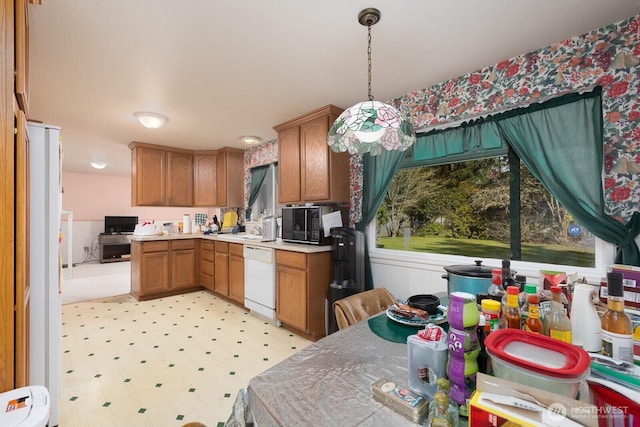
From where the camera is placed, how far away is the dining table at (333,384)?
0.71 m

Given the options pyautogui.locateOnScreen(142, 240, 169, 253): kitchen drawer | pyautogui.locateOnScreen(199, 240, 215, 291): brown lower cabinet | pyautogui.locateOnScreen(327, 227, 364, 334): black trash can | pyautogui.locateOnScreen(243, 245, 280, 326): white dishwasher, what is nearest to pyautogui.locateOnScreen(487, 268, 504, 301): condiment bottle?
pyautogui.locateOnScreen(327, 227, 364, 334): black trash can

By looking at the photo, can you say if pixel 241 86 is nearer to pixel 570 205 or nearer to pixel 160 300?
pixel 570 205

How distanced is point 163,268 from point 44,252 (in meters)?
2.90

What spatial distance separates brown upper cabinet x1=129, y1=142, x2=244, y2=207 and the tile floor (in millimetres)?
1753

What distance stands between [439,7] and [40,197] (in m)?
2.43

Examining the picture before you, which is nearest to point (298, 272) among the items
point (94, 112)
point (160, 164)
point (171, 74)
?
point (171, 74)

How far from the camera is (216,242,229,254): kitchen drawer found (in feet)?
13.3

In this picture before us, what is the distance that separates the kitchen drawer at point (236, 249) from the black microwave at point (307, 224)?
2.40 ft

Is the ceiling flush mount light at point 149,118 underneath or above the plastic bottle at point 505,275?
above

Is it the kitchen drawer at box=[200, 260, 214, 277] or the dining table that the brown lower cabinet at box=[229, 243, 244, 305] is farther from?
the dining table

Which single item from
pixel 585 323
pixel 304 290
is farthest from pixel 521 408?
pixel 304 290

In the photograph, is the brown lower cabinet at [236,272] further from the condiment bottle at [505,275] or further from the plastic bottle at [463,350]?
the plastic bottle at [463,350]

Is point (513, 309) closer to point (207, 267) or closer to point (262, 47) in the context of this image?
point (262, 47)

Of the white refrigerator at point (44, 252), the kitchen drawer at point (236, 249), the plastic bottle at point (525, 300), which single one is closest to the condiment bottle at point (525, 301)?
the plastic bottle at point (525, 300)
